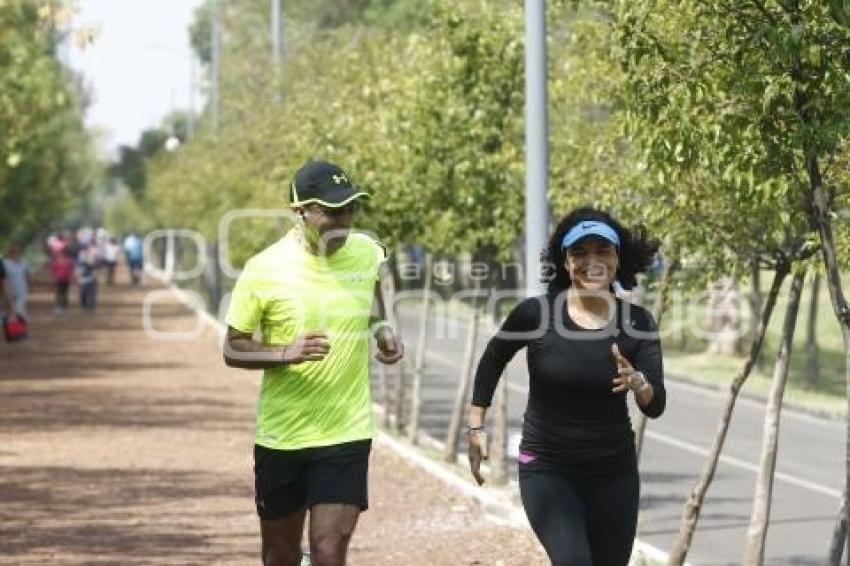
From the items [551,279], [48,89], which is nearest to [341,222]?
[551,279]

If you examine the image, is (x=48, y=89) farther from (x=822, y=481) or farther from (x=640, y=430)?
(x=640, y=430)

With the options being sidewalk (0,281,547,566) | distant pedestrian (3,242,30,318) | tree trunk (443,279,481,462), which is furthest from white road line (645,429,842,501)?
distant pedestrian (3,242,30,318)

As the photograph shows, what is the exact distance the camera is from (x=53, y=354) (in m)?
33.7

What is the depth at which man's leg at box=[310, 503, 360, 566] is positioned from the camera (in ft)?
23.7

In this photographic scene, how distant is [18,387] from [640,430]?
14.4 metres

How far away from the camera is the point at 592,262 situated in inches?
271

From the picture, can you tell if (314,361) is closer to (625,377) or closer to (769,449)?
(625,377)

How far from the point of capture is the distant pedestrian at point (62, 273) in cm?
4513

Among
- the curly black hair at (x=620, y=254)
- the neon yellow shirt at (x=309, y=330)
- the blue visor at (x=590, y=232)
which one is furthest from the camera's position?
the neon yellow shirt at (x=309, y=330)

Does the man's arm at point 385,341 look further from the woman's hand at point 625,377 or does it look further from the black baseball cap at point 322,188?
the woman's hand at point 625,377

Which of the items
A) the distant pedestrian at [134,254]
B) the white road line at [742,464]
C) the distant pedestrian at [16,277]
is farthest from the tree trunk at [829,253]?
the distant pedestrian at [134,254]

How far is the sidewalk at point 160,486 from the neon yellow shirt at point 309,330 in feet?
13.0

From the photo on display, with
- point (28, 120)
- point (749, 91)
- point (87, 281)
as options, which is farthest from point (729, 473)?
point (87, 281)

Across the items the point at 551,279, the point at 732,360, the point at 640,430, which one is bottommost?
the point at 732,360
